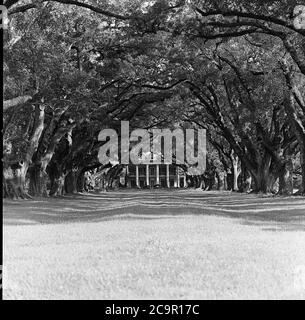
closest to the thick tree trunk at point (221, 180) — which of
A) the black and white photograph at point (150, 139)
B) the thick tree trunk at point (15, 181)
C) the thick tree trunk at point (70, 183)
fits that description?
the black and white photograph at point (150, 139)

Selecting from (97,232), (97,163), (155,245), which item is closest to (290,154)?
(97,163)

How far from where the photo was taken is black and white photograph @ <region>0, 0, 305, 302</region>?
732 cm

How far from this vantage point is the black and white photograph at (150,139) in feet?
24.0

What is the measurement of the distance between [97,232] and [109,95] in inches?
965

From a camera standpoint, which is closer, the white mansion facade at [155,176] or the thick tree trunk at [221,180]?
the thick tree trunk at [221,180]

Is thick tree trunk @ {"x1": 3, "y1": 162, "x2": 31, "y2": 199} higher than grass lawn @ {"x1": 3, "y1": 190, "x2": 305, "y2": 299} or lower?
higher

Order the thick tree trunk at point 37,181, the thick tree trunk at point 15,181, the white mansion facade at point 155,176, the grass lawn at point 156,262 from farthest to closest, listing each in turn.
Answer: the white mansion facade at point 155,176 < the thick tree trunk at point 37,181 < the thick tree trunk at point 15,181 < the grass lawn at point 156,262

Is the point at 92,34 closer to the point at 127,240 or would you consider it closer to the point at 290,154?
the point at 290,154

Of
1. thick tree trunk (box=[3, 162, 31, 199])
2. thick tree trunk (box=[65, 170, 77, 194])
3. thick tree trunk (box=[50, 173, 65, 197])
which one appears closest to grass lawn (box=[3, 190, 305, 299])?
thick tree trunk (box=[3, 162, 31, 199])

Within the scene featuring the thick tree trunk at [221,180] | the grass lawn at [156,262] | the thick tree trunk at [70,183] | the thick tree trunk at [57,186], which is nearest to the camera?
the grass lawn at [156,262]

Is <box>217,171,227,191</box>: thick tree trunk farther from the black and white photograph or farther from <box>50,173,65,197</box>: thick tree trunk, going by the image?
<box>50,173,65,197</box>: thick tree trunk

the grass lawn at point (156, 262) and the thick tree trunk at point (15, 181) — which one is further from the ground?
the thick tree trunk at point (15, 181)

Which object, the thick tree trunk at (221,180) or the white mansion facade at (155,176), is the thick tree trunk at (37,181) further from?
the white mansion facade at (155,176)

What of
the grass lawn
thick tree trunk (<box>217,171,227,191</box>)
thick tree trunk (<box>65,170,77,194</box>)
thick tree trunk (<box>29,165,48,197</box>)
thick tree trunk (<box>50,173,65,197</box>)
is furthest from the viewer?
thick tree trunk (<box>217,171,227,191</box>)
